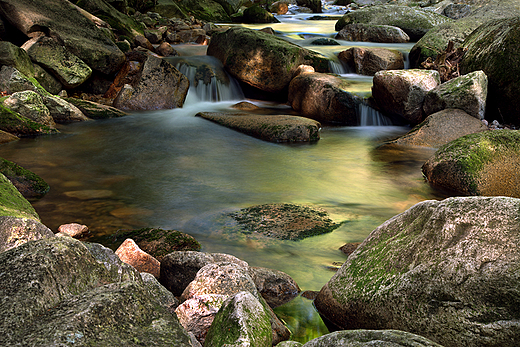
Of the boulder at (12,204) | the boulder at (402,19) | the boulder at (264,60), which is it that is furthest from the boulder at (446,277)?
the boulder at (402,19)

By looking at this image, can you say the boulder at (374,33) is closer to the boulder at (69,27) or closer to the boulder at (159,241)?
the boulder at (69,27)

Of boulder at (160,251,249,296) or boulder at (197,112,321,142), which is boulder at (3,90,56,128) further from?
boulder at (160,251,249,296)

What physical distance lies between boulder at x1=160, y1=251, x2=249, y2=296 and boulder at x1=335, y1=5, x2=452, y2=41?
17134mm

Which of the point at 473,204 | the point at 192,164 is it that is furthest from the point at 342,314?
the point at 192,164

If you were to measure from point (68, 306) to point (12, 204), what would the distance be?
2.80m

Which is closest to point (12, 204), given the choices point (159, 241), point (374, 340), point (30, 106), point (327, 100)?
point (159, 241)

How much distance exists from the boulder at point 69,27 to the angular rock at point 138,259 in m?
10.0

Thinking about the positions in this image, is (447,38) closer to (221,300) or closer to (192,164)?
(192,164)

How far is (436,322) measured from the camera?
218 cm

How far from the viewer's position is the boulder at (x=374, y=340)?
1.61 m

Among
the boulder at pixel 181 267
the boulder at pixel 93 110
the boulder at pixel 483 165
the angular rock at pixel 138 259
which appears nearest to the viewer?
the boulder at pixel 181 267

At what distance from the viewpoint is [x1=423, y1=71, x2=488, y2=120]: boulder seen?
8672 mm

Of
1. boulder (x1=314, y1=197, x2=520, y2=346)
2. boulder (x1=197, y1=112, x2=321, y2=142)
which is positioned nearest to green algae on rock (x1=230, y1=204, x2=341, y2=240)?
boulder (x1=314, y1=197, x2=520, y2=346)

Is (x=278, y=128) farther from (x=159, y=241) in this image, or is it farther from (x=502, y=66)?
(x=159, y=241)
